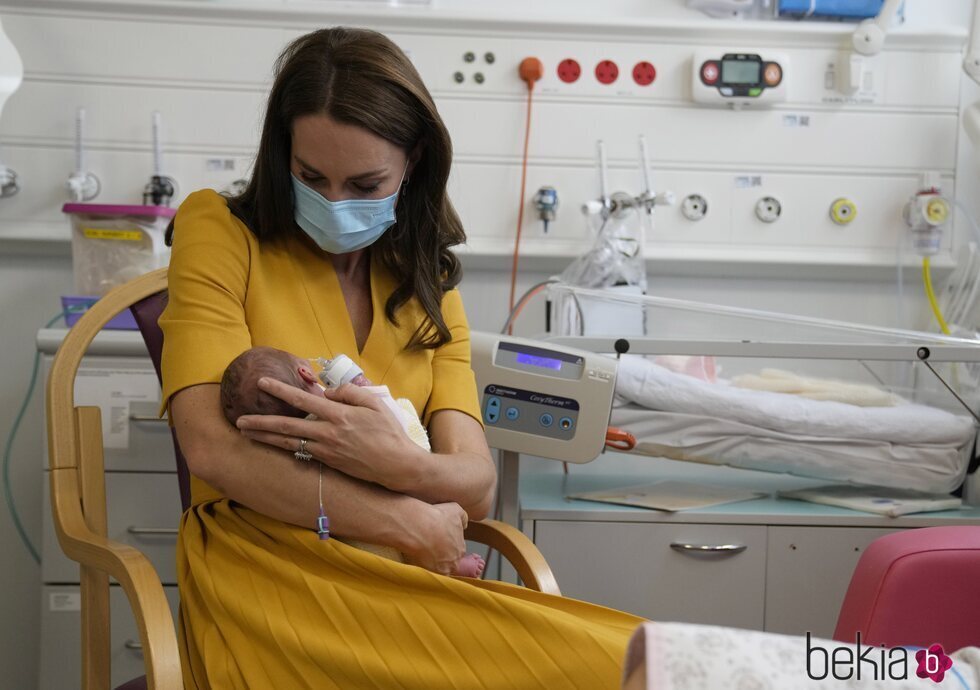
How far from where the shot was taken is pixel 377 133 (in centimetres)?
147

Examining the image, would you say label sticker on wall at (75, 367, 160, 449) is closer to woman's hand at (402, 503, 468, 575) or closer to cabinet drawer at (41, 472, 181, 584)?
cabinet drawer at (41, 472, 181, 584)

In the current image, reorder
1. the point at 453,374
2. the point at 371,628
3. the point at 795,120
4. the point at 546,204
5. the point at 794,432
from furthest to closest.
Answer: the point at 795,120 → the point at 546,204 → the point at 794,432 → the point at 453,374 → the point at 371,628

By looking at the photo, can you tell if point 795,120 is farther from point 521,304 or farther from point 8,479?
point 8,479

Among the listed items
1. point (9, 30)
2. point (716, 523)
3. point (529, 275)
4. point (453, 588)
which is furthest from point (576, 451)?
point (9, 30)

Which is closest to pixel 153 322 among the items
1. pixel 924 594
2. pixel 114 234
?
pixel 114 234

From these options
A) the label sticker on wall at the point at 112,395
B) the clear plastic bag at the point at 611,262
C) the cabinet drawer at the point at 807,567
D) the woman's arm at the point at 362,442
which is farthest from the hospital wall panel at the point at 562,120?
the woman's arm at the point at 362,442

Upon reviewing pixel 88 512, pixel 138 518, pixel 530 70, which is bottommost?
pixel 138 518

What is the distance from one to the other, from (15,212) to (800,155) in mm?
2089

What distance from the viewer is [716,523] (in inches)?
77.9

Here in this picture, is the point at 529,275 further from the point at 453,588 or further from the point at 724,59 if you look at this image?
the point at 453,588

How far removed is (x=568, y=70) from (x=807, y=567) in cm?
143

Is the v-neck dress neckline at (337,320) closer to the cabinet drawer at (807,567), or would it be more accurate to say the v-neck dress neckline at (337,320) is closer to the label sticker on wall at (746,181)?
the cabinet drawer at (807,567)

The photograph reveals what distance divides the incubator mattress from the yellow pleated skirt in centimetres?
80

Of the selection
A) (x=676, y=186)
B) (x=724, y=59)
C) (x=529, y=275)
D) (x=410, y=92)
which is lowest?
(x=529, y=275)
